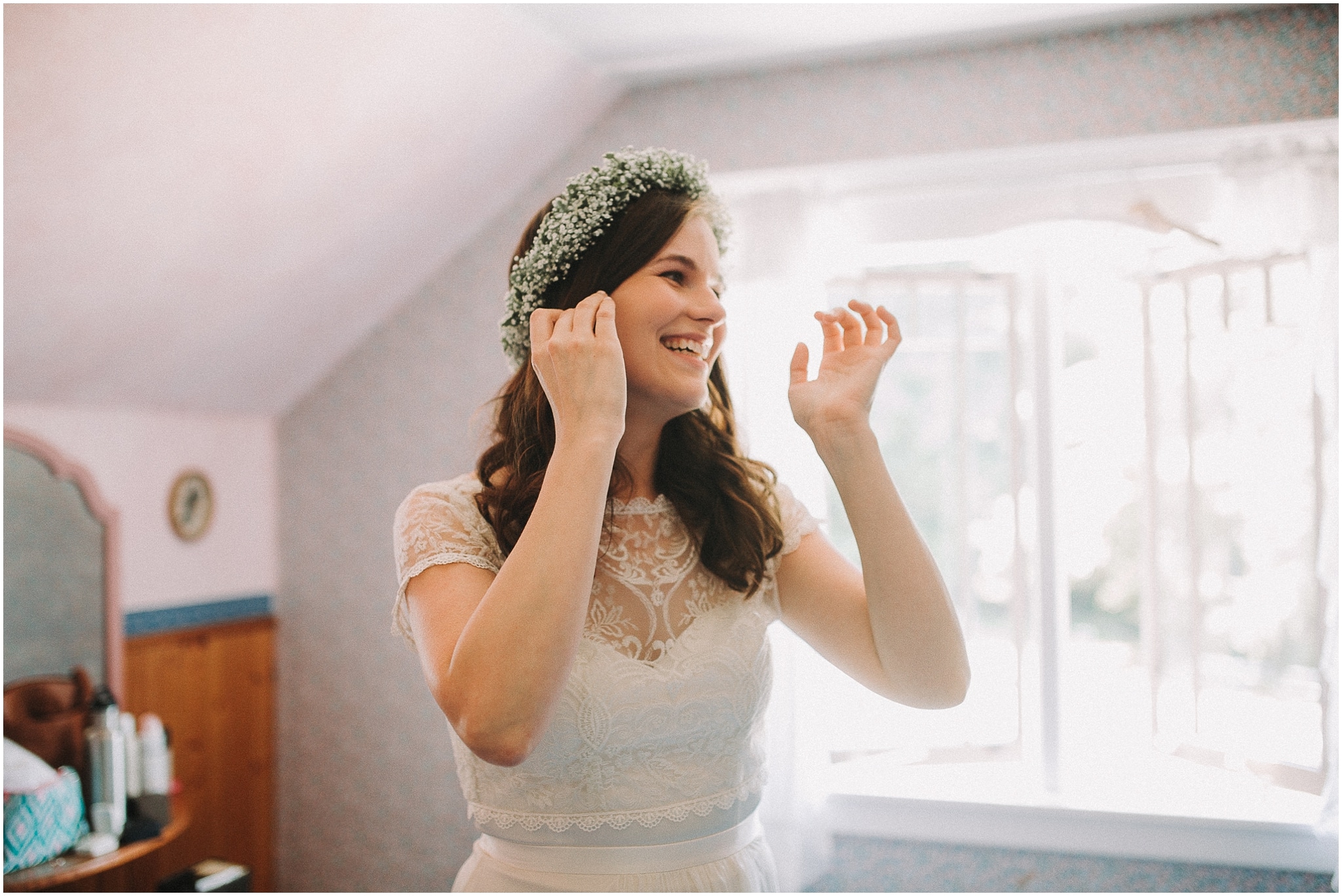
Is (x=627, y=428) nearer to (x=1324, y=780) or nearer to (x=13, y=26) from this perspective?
(x=13, y=26)

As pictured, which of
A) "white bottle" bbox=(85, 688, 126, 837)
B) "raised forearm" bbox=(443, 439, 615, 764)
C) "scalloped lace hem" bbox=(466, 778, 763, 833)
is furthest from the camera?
"white bottle" bbox=(85, 688, 126, 837)

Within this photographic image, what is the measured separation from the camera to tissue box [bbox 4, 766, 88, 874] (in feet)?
5.97

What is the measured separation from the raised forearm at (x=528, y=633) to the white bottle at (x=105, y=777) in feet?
5.34

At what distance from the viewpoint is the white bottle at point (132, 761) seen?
6.98ft

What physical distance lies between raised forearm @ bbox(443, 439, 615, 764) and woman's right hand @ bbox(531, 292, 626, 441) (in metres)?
0.06

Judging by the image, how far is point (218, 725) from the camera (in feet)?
9.29

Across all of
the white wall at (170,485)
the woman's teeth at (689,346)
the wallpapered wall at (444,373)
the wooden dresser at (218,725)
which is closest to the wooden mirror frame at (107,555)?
the white wall at (170,485)

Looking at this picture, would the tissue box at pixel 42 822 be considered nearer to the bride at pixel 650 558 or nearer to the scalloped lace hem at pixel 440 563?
the bride at pixel 650 558

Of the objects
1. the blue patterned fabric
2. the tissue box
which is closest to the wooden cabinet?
the tissue box

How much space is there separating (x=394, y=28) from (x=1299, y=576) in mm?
2570

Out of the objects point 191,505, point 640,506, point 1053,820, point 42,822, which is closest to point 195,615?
point 191,505

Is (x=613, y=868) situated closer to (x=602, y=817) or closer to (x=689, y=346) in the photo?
(x=602, y=817)

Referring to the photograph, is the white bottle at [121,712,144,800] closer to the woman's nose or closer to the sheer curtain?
the sheer curtain

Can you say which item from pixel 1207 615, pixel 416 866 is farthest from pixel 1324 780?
pixel 416 866
